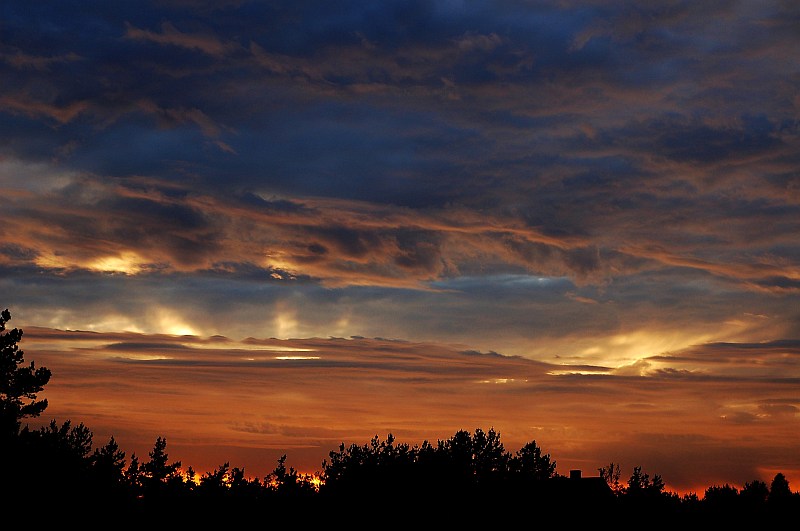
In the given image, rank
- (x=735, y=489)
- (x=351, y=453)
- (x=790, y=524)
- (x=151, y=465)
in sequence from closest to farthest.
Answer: (x=151, y=465), (x=790, y=524), (x=351, y=453), (x=735, y=489)

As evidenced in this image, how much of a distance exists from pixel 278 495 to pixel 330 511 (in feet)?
27.0

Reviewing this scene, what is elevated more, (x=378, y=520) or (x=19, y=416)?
(x=19, y=416)

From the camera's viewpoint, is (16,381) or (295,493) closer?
(16,381)

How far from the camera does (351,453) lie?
118750mm

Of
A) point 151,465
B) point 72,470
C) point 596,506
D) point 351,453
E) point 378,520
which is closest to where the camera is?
point 72,470

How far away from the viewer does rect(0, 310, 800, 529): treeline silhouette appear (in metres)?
55.2

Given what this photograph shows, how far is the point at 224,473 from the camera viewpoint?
9369 centimetres

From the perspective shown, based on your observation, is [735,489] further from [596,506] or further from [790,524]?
[596,506]

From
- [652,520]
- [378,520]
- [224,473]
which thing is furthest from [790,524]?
[224,473]

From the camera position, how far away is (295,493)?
3420 inches

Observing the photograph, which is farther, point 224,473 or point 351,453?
point 351,453

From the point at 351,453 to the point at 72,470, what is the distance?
64.3m

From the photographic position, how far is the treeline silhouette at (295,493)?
181 feet

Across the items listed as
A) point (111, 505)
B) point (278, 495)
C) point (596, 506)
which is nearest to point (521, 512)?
point (596, 506)
